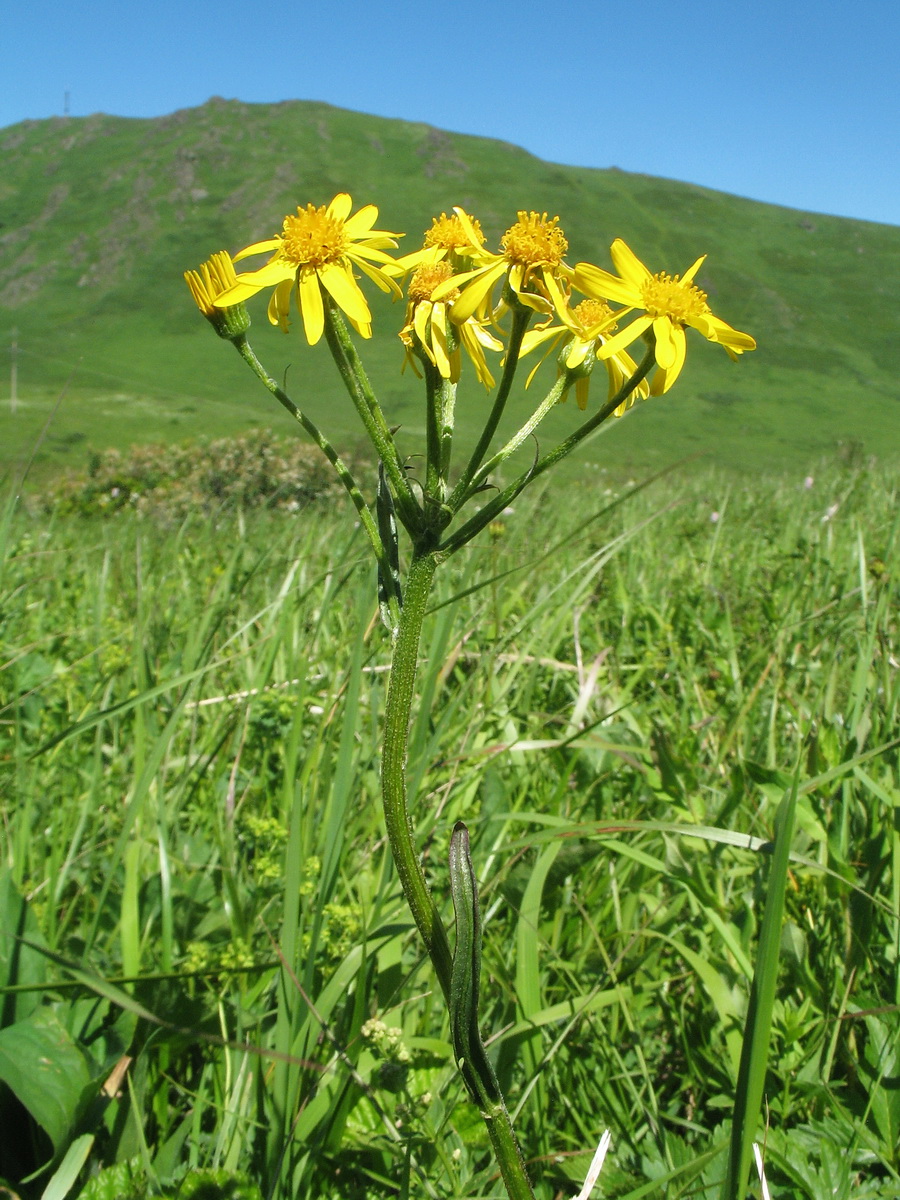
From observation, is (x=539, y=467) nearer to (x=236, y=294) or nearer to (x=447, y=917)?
(x=236, y=294)

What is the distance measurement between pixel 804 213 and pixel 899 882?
550ft

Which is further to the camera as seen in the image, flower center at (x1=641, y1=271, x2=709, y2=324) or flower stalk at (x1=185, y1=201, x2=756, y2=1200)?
flower center at (x1=641, y1=271, x2=709, y2=324)

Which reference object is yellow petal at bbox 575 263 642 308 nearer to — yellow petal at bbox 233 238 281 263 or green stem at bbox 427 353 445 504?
green stem at bbox 427 353 445 504

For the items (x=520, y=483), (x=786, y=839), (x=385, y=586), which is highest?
(x=520, y=483)

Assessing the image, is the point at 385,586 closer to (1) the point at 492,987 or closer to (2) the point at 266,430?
(1) the point at 492,987

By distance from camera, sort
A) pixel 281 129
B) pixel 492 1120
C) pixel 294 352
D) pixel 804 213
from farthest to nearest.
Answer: pixel 281 129, pixel 804 213, pixel 294 352, pixel 492 1120

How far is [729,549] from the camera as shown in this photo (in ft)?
16.7

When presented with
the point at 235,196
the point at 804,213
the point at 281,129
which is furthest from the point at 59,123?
the point at 804,213

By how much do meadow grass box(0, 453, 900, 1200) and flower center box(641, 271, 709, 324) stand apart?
49 centimetres

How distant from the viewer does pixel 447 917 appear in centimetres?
187

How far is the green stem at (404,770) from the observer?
1002mm

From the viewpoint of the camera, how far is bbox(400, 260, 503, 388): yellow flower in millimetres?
1125

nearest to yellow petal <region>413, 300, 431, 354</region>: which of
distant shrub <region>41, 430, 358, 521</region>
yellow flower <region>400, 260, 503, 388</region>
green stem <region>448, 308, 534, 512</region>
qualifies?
yellow flower <region>400, 260, 503, 388</region>

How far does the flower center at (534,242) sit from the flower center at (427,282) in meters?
0.09
